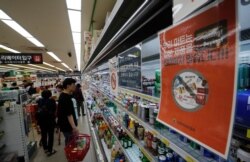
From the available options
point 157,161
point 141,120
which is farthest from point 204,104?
point 141,120

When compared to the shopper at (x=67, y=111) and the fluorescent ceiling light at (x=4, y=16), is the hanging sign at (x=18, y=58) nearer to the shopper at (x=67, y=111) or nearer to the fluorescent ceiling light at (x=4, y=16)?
the fluorescent ceiling light at (x=4, y=16)

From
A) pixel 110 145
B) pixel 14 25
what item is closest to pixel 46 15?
pixel 14 25

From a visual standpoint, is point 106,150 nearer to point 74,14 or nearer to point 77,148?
point 77,148

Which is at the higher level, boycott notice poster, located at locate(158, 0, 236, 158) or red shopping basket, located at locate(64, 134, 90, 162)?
boycott notice poster, located at locate(158, 0, 236, 158)

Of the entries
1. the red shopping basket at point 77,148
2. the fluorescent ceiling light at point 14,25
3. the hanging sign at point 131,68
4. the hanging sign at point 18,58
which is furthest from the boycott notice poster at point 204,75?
the hanging sign at point 18,58

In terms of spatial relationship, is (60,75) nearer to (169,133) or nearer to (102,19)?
(102,19)

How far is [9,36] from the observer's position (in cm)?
772

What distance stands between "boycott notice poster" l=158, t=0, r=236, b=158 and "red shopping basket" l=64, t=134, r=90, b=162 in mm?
3144

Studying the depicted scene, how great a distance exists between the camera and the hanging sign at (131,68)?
1.63 meters

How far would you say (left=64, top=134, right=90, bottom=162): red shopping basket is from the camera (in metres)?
3.46

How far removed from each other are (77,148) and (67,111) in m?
0.80

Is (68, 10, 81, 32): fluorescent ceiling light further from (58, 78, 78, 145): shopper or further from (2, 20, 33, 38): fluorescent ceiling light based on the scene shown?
(58, 78, 78, 145): shopper

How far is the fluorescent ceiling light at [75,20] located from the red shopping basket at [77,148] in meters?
3.63

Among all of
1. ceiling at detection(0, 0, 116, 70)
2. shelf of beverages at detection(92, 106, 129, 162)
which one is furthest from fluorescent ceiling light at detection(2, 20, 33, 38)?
shelf of beverages at detection(92, 106, 129, 162)
